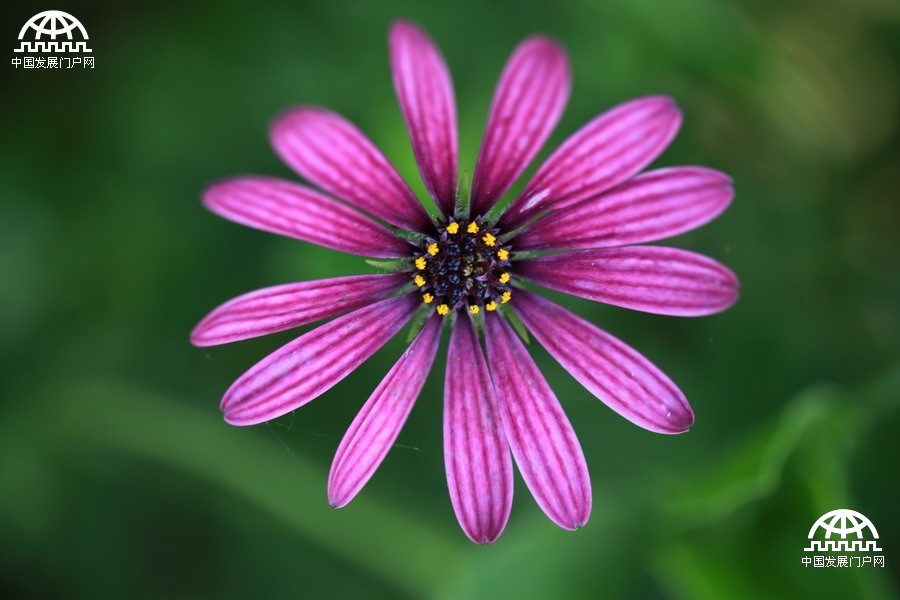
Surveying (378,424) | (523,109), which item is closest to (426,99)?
(523,109)

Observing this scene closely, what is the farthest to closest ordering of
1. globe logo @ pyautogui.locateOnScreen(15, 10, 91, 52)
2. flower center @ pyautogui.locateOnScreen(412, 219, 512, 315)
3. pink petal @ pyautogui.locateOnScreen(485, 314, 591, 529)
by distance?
1. globe logo @ pyautogui.locateOnScreen(15, 10, 91, 52)
2. flower center @ pyautogui.locateOnScreen(412, 219, 512, 315)
3. pink petal @ pyautogui.locateOnScreen(485, 314, 591, 529)

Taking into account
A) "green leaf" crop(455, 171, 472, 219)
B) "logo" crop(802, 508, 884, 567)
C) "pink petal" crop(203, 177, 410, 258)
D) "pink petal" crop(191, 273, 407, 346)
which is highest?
"green leaf" crop(455, 171, 472, 219)

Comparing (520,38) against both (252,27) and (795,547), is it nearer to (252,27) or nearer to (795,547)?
(252,27)

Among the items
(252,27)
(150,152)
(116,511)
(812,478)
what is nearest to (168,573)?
(116,511)

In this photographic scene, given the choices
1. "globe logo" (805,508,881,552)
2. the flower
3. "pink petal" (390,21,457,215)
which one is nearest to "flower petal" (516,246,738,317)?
the flower

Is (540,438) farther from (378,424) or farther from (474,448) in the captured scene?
(378,424)

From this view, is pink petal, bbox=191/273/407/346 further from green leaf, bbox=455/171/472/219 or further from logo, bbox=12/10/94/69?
logo, bbox=12/10/94/69
